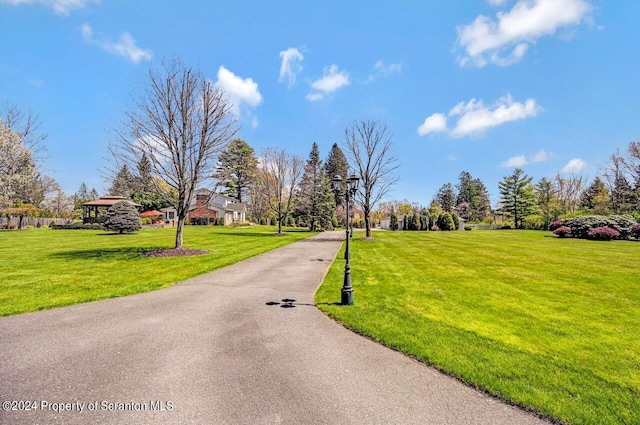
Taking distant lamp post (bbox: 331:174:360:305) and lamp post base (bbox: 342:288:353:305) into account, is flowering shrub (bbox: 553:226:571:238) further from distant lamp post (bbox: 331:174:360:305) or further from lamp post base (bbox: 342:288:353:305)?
lamp post base (bbox: 342:288:353:305)

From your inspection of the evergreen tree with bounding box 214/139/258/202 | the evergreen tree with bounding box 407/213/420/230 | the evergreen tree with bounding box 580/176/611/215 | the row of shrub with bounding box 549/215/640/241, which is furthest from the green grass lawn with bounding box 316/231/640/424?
the evergreen tree with bounding box 214/139/258/202

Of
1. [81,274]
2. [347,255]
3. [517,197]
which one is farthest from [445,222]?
[81,274]

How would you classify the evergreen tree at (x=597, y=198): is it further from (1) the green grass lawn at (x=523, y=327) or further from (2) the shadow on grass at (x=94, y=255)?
(2) the shadow on grass at (x=94, y=255)

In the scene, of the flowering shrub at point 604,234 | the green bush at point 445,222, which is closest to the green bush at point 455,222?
the green bush at point 445,222

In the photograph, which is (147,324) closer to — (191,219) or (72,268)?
(72,268)

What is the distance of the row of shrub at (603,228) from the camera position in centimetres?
2273

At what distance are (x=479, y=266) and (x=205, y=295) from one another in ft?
35.7

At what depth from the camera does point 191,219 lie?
49.3m

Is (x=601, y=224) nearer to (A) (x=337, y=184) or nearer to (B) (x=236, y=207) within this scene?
(A) (x=337, y=184)

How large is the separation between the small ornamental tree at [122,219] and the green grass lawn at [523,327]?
83.8 ft

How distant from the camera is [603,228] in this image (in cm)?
2300

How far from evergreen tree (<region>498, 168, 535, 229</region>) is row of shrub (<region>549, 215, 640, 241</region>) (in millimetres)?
25561

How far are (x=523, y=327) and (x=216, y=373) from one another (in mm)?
5826

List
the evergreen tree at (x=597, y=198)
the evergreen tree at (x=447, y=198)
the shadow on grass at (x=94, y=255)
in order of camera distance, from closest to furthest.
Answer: the shadow on grass at (x=94, y=255), the evergreen tree at (x=597, y=198), the evergreen tree at (x=447, y=198)
